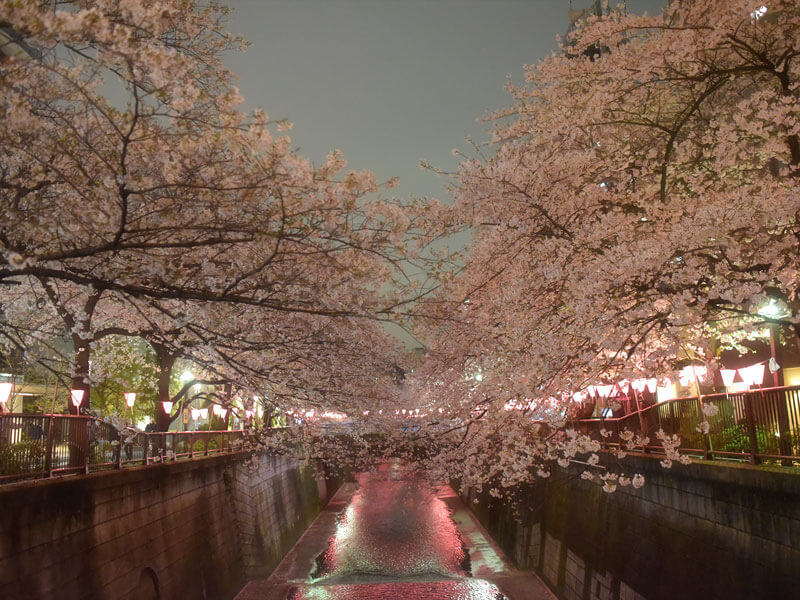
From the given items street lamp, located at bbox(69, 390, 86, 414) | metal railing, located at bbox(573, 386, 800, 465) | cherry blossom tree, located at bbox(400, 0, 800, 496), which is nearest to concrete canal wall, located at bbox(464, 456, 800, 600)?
metal railing, located at bbox(573, 386, 800, 465)

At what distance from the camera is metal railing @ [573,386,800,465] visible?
29.4ft

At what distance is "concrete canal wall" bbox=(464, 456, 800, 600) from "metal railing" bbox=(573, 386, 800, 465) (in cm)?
57

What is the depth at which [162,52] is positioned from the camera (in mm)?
5609

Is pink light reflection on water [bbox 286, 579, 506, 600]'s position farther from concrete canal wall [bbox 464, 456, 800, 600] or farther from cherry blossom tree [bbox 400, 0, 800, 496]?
cherry blossom tree [bbox 400, 0, 800, 496]

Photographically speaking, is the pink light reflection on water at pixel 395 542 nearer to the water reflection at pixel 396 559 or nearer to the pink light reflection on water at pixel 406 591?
the water reflection at pixel 396 559

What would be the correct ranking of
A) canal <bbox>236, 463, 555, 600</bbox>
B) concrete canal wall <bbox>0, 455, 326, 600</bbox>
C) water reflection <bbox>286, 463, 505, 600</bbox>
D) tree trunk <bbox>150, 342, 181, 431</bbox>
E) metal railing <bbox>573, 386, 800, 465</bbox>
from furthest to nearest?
1. tree trunk <bbox>150, 342, 181, 431</bbox>
2. water reflection <bbox>286, 463, 505, 600</bbox>
3. canal <bbox>236, 463, 555, 600</bbox>
4. metal railing <bbox>573, 386, 800, 465</bbox>
5. concrete canal wall <bbox>0, 455, 326, 600</bbox>

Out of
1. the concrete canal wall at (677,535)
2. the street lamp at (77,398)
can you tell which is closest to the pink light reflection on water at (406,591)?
the concrete canal wall at (677,535)

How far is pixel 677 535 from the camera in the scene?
11055mm

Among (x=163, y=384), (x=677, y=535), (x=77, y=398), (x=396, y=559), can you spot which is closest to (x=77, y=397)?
(x=77, y=398)

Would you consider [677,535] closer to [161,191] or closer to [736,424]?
[736,424]

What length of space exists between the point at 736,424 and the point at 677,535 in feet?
7.69

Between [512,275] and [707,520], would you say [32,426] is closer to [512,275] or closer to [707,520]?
[512,275]

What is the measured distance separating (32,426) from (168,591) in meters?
5.56

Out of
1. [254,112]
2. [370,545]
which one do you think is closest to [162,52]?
[254,112]
